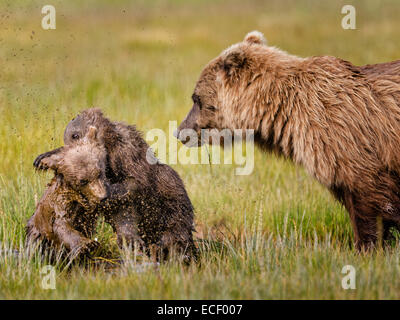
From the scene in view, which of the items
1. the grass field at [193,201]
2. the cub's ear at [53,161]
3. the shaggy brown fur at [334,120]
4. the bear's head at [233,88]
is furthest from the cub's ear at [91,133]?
the shaggy brown fur at [334,120]

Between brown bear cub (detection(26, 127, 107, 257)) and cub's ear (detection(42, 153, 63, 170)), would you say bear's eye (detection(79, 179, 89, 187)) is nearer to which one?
brown bear cub (detection(26, 127, 107, 257))

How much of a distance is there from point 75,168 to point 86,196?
272 millimetres

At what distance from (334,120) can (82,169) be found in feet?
7.25

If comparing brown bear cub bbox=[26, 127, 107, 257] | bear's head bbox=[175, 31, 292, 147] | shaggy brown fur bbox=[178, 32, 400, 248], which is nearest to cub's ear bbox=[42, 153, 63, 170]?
brown bear cub bbox=[26, 127, 107, 257]

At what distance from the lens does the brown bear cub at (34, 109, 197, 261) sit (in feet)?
17.8

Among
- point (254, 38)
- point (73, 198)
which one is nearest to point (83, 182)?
point (73, 198)

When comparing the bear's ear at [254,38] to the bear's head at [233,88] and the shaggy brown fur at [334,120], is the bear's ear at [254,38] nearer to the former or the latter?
the bear's head at [233,88]

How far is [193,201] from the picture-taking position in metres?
7.40

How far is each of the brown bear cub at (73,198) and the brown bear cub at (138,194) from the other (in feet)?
0.44

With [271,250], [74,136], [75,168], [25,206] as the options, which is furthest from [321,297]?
[25,206]

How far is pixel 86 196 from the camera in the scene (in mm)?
5164

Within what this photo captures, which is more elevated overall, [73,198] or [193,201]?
[73,198]

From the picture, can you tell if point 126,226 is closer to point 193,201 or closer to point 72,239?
point 72,239

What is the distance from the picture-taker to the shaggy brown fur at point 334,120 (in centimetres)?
540
